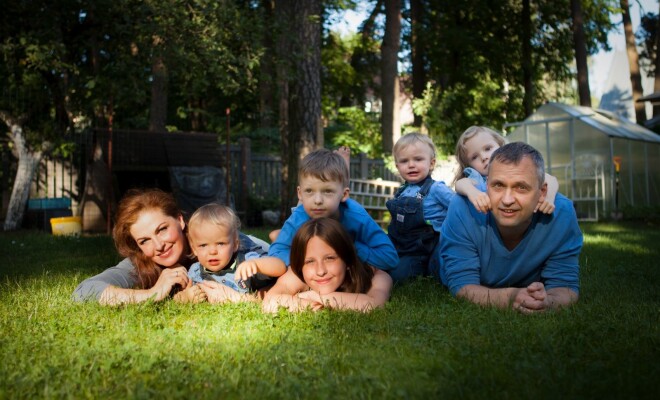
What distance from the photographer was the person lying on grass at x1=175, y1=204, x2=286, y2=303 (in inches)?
193

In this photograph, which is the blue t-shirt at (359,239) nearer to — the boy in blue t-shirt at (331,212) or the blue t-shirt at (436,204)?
the boy in blue t-shirt at (331,212)

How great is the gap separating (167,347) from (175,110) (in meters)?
24.7

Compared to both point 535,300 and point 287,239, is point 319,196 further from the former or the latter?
point 535,300

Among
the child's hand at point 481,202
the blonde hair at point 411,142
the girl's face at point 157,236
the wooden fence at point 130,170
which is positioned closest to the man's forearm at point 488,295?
the child's hand at point 481,202

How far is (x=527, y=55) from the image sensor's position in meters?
28.0

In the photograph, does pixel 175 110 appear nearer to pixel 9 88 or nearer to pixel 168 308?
pixel 9 88

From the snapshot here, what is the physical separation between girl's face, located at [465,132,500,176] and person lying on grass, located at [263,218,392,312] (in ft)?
5.40

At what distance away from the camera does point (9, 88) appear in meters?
12.9

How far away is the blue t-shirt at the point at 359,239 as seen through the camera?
5.19 metres

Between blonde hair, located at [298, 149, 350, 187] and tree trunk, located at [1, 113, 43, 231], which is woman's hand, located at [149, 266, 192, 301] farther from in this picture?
tree trunk, located at [1, 113, 43, 231]

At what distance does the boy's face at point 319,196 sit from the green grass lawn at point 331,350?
837 mm

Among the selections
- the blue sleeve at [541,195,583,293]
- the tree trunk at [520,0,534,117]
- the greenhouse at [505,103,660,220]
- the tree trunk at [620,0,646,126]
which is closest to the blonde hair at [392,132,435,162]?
the blue sleeve at [541,195,583,293]

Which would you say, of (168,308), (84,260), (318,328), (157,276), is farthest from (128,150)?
(318,328)

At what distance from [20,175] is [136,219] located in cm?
964
